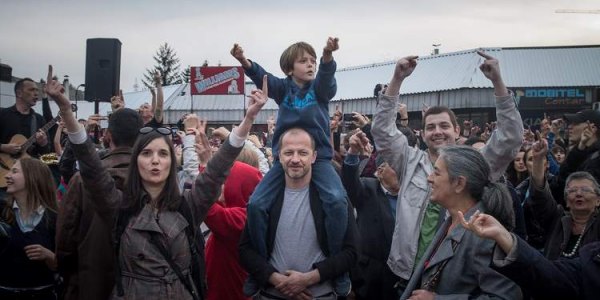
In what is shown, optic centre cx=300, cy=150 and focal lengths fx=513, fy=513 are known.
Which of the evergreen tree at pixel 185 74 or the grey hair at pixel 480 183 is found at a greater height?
the evergreen tree at pixel 185 74

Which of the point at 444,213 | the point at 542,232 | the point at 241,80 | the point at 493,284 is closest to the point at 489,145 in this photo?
the point at 444,213

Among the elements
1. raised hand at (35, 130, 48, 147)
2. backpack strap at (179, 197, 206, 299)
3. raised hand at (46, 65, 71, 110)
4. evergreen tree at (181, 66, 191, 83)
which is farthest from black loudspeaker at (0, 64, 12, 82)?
evergreen tree at (181, 66, 191, 83)

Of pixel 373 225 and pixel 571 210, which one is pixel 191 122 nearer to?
pixel 373 225

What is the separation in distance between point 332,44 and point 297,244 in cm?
143

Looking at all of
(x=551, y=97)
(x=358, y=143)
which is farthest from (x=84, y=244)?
(x=551, y=97)

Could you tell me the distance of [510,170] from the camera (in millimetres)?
6445

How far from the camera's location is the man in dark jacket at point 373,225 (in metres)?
4.36

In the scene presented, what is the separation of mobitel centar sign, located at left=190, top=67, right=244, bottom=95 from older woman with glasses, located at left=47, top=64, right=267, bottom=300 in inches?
571

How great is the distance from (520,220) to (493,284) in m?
1.82

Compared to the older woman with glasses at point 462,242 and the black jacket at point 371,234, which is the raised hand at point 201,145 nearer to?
the black jacket at point 371,234

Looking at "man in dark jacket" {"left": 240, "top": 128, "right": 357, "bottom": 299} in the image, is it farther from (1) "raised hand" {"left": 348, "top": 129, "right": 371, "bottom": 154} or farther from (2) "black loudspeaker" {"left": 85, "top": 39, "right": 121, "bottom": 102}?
(2) "black loudspeaker" {"left": 85, "top": 39, "right": 121, "bottom": 102}

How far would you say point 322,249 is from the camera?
3490mm

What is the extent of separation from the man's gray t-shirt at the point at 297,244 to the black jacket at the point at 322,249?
3 cm

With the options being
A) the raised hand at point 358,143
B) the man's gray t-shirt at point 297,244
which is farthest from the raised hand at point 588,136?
the man's gray t-shirt at point 297,244
